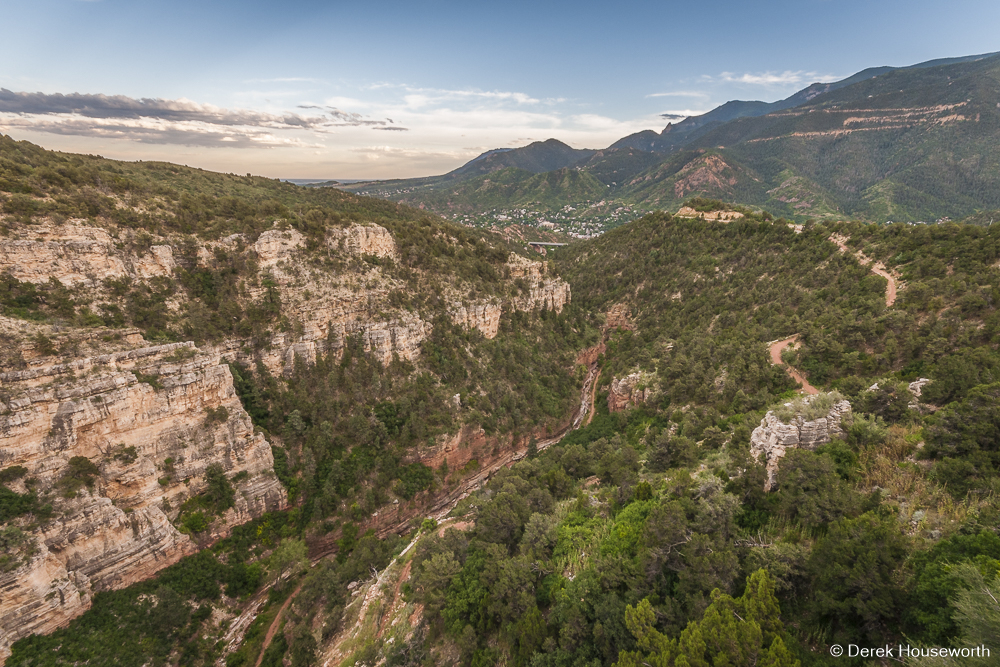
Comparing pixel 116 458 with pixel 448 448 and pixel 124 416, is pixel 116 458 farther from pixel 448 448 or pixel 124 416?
pixel 448 448

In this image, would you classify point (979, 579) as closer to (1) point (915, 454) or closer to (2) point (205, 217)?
(1) point (915, 454)

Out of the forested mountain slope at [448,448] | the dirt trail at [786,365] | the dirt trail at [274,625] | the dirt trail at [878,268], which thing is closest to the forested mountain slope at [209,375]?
the forested mountain slope at [448,448]

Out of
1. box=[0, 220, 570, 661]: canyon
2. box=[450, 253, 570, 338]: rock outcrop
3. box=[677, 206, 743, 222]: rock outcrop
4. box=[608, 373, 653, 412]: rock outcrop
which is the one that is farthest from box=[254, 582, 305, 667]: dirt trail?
box=[677, 206, 743, 222]: rock outcrop

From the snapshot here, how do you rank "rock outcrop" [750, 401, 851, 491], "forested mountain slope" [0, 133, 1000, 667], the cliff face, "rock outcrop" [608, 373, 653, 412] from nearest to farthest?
"forested mountain slope" [0, 133, 1000, 667] → "rock outcrop" [750, 401, 851, 491] → the cliff face → "rock outcrop" [608, 373, 653, 412]

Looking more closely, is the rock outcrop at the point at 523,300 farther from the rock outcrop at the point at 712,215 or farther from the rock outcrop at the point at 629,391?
the rock outcrop at the point at 712,215

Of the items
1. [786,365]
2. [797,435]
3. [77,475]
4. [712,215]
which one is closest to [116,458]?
[77,475]

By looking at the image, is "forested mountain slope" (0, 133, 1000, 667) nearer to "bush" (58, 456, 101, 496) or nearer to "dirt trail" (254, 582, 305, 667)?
"bush" (58, 456, 101, 496)
